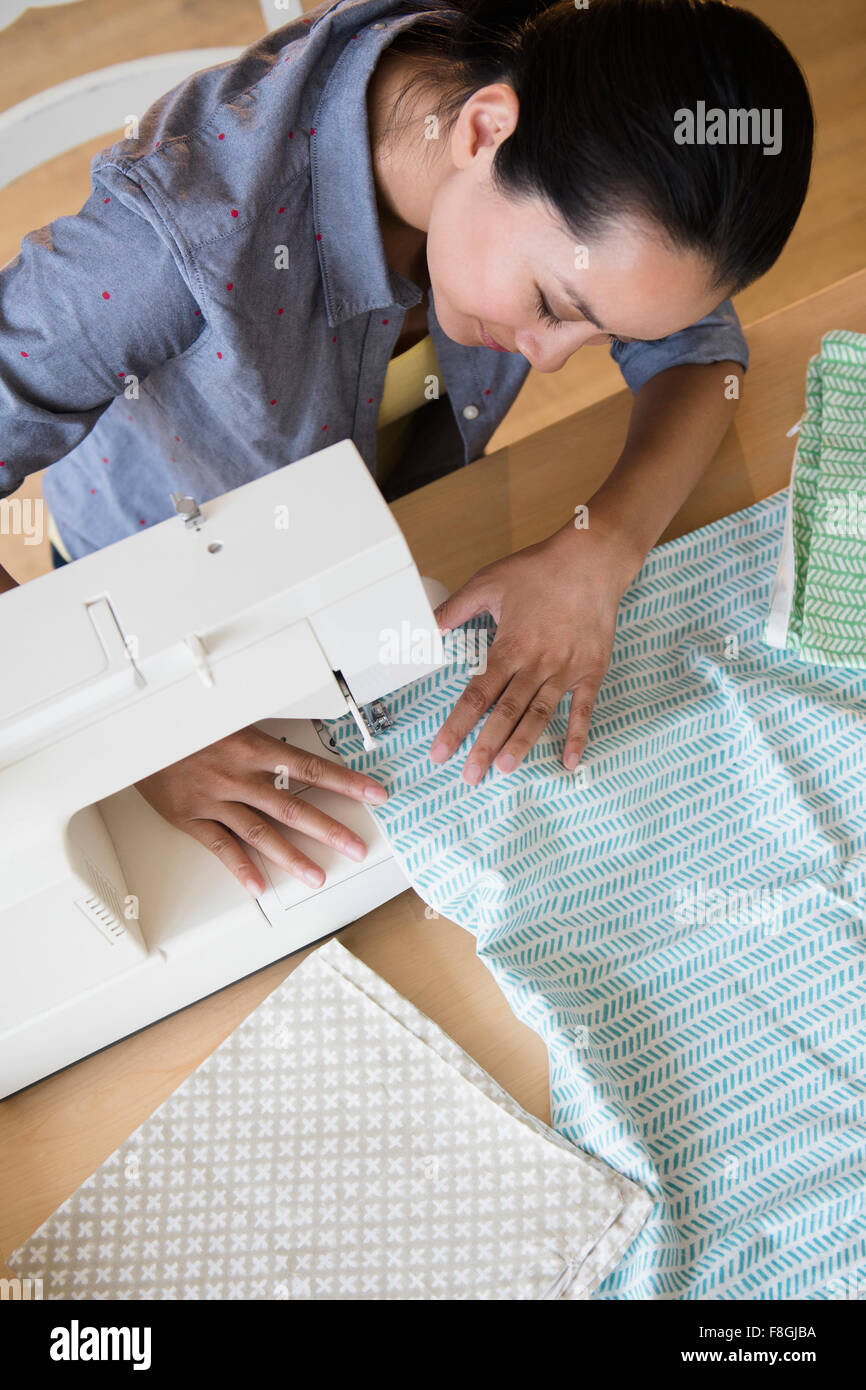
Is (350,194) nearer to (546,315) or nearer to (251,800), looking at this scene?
(546,315)

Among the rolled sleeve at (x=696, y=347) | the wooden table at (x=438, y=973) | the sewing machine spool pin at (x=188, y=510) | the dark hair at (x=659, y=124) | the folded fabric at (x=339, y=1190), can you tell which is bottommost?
the folded fabric at (x=339, y=1190)

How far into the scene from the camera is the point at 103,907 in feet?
2.39

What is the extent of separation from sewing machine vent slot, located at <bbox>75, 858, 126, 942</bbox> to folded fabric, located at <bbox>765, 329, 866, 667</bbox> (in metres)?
0.67

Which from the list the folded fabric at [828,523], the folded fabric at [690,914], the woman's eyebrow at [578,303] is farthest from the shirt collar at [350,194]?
the folded fabric at [828,523]

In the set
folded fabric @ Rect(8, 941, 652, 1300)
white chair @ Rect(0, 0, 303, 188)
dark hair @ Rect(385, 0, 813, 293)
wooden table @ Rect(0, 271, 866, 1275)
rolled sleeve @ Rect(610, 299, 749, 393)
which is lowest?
folded fabric @ Rect(8, 941, 652, 1300)

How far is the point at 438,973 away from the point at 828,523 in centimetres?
62

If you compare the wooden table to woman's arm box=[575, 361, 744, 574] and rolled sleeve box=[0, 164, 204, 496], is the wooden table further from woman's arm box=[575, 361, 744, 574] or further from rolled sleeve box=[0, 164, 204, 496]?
rolled sleeve box=[0, 164, 204, 496]

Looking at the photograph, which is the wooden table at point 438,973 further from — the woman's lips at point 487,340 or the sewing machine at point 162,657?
the woman's lips at point 487,340

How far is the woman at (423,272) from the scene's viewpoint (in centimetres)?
64

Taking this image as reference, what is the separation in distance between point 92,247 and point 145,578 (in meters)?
0.31

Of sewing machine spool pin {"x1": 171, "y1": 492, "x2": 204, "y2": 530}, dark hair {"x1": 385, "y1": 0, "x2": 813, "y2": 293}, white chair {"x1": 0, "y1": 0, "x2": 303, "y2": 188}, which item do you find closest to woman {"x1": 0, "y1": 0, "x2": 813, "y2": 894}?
dark hair {"x1": 385, "y1": 0, "x2": 813, "y2": 293}

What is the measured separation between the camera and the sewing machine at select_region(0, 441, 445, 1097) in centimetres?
62

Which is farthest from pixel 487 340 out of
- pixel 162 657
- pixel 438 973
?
pixel 438 973

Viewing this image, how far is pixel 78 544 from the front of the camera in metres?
1.21
